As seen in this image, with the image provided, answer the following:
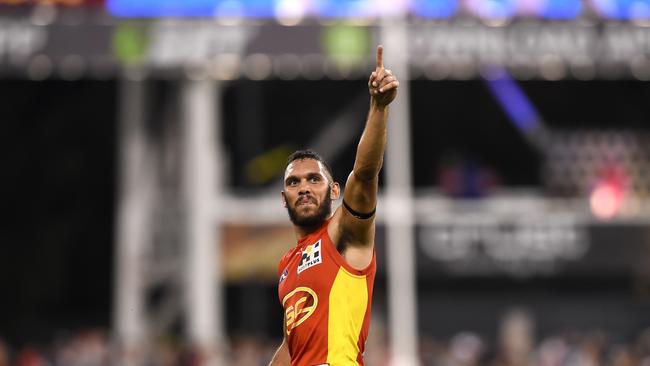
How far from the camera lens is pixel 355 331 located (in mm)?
7148

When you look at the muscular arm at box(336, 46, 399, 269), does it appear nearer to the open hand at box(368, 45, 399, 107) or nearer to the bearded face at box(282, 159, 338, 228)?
the open hand at box(368, 45, 399, 107)

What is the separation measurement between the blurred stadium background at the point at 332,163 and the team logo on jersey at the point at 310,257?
9170 mm

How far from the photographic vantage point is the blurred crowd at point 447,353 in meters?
17.2

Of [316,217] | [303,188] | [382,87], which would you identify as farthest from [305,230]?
[382,87]

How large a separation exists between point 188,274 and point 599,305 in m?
7.78

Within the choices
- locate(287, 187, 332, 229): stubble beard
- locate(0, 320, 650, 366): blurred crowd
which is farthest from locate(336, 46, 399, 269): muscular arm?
locate(0, 320, 650, 366): blurred crowd

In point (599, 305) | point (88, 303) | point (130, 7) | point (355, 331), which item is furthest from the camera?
point (88, 303)

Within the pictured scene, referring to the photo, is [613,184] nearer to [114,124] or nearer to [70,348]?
[70,348]

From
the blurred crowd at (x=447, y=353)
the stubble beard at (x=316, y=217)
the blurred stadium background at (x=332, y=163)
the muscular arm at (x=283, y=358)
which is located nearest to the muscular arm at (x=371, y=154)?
the stubble beard at (x=316, y=217)

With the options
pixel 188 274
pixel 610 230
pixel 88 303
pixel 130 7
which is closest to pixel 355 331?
pixel 130 7

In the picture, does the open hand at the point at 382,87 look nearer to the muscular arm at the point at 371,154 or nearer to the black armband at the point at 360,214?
the muscular arm at the point at 371,154

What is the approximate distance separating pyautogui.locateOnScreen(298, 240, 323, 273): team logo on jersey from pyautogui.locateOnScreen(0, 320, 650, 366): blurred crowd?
28.6 ft

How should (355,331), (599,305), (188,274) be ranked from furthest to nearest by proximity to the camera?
(599,305), (188,274), (355,331)

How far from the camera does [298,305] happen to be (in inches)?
285
